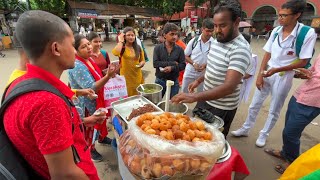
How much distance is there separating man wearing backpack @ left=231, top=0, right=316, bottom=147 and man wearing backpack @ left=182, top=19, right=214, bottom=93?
3.49 feet

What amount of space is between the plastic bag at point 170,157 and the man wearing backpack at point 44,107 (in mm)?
344

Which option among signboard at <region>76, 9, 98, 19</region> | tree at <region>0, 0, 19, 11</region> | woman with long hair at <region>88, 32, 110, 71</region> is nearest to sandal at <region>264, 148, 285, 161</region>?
woman with long hair at <region>88, 32, 110, 71</region>

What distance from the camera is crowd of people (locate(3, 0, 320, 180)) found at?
38.3 inches

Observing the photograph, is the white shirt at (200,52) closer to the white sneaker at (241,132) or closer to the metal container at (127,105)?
the white sneaker at (241,132)

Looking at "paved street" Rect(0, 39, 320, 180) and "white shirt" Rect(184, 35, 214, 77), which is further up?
"white shirt" Rect(184, 35, 214, 77)

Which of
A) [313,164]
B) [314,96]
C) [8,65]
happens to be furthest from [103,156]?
[8,65]

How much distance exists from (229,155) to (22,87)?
138 cm

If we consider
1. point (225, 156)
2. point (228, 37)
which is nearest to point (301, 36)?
point (228, 37)

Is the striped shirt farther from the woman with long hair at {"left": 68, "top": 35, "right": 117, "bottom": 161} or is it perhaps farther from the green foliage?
the green foliage

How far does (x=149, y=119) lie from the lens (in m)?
1.37

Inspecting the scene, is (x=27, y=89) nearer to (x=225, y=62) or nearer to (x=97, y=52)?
(x=225, y=62)

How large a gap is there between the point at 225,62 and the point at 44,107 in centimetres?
158

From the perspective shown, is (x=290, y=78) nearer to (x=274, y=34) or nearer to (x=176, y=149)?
(x=274, y=34)

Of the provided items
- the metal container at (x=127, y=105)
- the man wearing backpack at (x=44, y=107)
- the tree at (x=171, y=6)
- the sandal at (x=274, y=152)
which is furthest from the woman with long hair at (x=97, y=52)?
the tree at (x=171, y=6)
